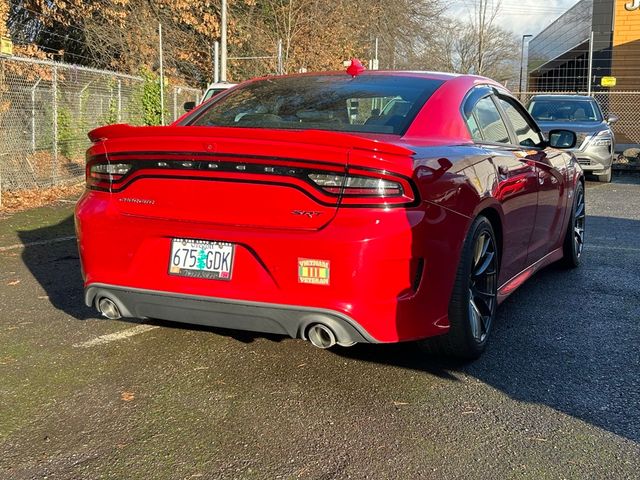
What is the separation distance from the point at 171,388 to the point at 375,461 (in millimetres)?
1170

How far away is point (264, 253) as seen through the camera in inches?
121

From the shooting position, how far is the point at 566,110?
1447 centimetres

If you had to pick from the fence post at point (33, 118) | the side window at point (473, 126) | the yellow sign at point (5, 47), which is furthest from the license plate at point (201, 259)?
the fence post at point (33, 118)

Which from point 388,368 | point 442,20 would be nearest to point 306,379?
point 388,368

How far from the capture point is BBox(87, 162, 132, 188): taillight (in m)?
3.42

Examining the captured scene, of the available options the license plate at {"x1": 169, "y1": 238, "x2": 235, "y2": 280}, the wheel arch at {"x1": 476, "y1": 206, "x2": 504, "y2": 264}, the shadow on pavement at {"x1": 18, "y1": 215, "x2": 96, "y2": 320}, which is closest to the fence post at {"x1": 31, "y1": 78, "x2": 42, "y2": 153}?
the shadow on pavement at {"x1": 18, "y1": 215, "x2": 96, "y2": 320}

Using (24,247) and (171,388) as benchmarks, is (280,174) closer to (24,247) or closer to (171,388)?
(171,388)

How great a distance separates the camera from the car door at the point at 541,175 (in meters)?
4.71

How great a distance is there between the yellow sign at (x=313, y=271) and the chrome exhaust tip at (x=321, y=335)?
20 cm

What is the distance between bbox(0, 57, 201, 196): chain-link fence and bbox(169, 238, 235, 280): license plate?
7157 millimetres

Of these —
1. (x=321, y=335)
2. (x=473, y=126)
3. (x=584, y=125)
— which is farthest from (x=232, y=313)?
(x=584, y=125)

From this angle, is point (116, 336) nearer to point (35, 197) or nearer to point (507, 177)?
point (507, 177)

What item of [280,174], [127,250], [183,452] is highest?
[280,174]

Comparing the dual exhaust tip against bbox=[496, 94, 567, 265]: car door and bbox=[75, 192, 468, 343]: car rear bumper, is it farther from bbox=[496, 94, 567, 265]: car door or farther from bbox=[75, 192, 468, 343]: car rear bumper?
bbox=[496, 94, 567, 265]: car door
